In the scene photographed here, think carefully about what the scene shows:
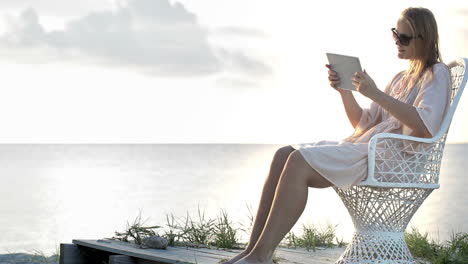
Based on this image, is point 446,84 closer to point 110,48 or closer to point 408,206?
point 408,206

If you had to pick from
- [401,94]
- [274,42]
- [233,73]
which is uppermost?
[274,42]

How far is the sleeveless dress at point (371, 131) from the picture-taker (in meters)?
3.25

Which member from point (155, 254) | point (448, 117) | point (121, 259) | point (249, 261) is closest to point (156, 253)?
point (155, 254)

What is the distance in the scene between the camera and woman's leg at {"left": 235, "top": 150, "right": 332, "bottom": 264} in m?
3.22

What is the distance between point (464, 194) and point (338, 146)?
60.1 ft

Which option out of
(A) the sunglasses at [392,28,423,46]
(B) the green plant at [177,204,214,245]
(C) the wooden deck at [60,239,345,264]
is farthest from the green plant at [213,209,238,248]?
(A) the sunglasses at [392,28,423,46]

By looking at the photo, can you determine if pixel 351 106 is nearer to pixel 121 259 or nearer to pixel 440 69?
pixel 440 69

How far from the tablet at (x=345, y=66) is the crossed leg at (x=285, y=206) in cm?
47

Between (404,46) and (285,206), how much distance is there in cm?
97

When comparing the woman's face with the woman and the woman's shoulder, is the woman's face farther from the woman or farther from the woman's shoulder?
the woman's shoulder

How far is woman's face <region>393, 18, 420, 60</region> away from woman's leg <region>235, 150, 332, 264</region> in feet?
2.49

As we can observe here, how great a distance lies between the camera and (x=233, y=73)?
3020 centimetres

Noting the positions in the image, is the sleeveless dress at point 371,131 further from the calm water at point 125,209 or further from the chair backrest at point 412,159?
the calm water at point 125,209

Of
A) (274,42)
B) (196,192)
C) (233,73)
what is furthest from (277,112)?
(196,192)
